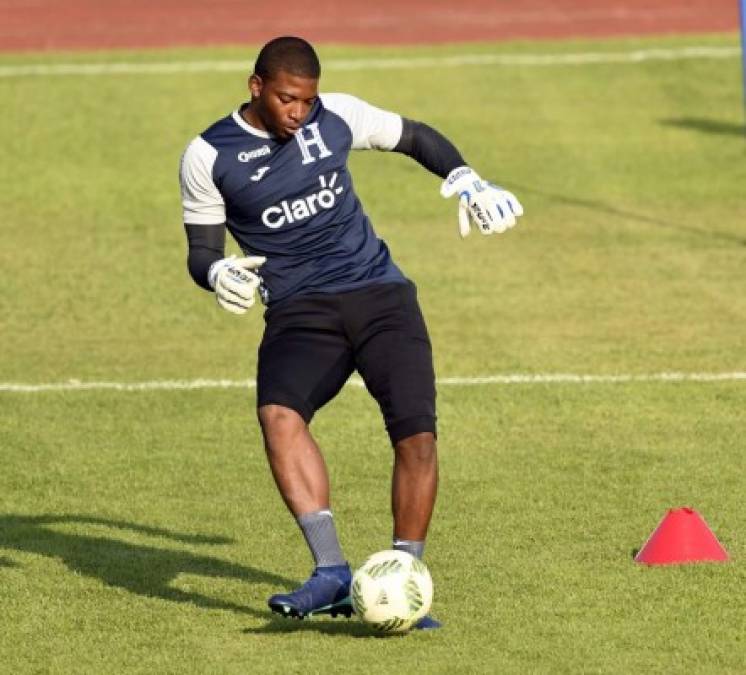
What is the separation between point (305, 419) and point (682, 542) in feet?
6.51

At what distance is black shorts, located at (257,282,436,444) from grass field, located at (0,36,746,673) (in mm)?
935

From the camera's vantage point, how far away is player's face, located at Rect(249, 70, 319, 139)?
29.7 ft

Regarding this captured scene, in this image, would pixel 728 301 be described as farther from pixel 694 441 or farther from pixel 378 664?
pixel 378 664

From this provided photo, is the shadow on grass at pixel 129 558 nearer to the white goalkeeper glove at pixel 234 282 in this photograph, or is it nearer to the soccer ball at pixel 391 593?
the soccer ball at pixel 391 593

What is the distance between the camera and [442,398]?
14703 mm

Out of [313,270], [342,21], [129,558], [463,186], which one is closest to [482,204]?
[463,186]

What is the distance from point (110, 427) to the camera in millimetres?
13898

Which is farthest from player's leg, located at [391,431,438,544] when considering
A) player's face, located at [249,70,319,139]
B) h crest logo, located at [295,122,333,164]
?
player's face, located at [249,70,319,139]

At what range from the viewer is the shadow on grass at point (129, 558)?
9930 mm

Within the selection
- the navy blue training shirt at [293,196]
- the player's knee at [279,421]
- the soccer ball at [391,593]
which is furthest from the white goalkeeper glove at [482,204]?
the soccer ball at [391,593]

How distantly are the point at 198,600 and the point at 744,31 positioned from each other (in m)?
9.94

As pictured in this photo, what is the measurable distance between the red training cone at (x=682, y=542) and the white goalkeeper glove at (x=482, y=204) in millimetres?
1675

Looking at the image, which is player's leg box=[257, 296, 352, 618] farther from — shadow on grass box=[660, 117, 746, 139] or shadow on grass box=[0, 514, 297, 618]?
shadow on grass box=[660, 117, 746, 139]

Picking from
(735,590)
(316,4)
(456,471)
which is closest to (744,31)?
(456,471)
